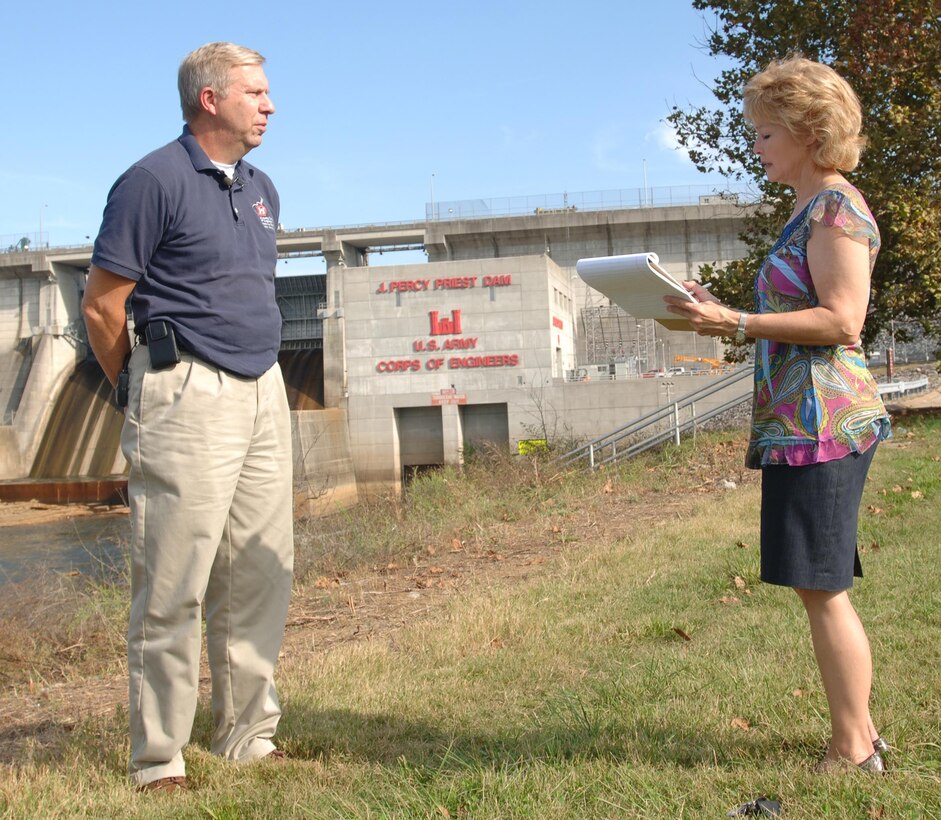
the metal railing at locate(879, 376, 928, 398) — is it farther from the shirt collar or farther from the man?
the shirt collar

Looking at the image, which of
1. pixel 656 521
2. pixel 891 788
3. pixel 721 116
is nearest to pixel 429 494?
pixel 656 521

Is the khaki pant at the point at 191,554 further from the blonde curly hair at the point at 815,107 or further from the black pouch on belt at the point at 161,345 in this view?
the blonde curly hair at the point at 815,107

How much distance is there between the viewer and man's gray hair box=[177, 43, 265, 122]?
2.96m

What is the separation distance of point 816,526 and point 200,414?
1.75 metres

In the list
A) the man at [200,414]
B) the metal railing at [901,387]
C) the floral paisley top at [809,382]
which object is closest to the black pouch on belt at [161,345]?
the man at [200,414]

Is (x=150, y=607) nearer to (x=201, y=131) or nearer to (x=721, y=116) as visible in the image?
(x=201, y=131)

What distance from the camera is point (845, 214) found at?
2.45m

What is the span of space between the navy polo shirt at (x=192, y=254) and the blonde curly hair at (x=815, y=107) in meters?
1.60

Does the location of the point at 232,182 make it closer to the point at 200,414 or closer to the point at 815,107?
the point at 200,414

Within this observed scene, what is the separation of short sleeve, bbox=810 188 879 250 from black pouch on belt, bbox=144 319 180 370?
1.82 meters

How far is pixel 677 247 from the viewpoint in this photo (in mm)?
42844

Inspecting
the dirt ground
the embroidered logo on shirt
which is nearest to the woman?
the embroidered logo on shirt

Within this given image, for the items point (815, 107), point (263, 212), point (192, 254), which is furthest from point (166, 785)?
point (815, 107)

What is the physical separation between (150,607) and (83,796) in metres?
0.54
